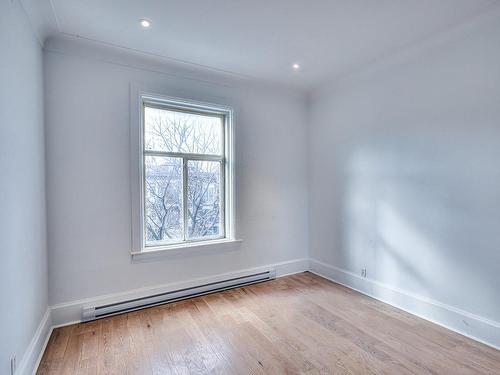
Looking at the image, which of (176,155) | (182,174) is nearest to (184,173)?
(182,174)

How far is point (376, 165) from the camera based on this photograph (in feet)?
10.2

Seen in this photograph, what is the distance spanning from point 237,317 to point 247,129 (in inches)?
90.5

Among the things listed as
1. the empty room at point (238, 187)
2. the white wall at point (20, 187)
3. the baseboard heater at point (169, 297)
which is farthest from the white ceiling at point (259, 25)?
the baseboard heater at point (169, 297)

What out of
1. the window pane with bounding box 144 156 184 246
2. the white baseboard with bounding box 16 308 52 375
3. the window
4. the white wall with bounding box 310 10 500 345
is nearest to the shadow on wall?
the white wall with bounding box 310 10 500 345

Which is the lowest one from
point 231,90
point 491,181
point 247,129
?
point 491,181

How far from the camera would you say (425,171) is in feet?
8.59

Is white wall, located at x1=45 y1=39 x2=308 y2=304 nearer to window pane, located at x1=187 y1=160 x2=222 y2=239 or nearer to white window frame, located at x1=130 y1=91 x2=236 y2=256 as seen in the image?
white window frame, located at x1=130 y1=91 x2=236 y2=256

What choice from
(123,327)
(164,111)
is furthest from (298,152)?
Answer: (123,327)

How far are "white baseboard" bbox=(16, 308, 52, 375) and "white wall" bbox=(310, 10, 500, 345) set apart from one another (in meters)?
3.25

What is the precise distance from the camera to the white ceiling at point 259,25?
205 centimetres

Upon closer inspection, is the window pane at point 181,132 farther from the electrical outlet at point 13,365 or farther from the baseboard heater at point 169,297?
the electrical outlet at point 13,365

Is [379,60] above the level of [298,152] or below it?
above

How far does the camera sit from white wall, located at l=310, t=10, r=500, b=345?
2216mm

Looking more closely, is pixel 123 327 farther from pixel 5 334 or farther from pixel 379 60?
pixel 379 60
